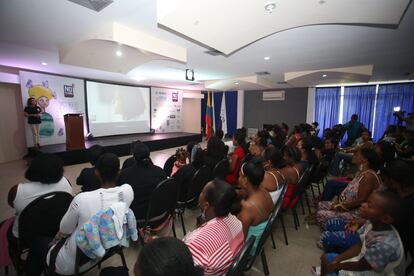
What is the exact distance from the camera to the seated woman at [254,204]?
1.51 m

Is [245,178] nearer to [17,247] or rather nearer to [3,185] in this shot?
[17,247]

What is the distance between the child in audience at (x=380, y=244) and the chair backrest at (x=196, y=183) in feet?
4.87

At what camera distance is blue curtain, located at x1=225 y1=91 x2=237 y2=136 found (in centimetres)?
1021

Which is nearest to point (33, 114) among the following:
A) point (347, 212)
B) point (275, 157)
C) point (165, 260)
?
point (275, 157)

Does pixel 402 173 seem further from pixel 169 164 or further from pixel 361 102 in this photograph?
pixel 361 102

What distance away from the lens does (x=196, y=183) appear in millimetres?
2396

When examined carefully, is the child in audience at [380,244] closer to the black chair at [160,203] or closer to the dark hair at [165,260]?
the dark hair at [165,260]

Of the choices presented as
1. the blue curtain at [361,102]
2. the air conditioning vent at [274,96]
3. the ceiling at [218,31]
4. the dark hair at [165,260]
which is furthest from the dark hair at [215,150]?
the blue curtain at [361,102]

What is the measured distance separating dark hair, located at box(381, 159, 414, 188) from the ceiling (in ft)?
4.85

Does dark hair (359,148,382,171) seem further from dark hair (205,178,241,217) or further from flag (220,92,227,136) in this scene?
flag (220,92,227,136)

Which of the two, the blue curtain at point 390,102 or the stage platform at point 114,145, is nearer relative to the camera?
the stage platform at point 114,145

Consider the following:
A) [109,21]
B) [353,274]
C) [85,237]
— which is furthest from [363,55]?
[85,237]

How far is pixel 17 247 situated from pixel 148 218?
0.99 meters

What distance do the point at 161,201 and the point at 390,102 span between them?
8886 mm
